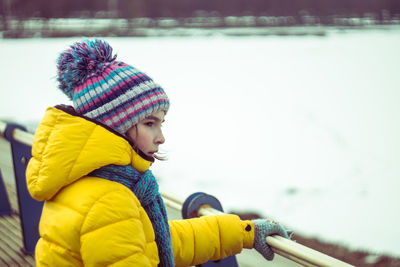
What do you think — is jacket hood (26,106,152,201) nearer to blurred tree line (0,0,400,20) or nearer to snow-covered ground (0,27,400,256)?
snow-covered ground (0,27,400,256)

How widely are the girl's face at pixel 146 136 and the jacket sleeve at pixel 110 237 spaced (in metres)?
0.16

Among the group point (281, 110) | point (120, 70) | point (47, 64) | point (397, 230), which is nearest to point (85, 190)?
point (120, 70)

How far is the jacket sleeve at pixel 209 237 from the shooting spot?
1192 millimetres

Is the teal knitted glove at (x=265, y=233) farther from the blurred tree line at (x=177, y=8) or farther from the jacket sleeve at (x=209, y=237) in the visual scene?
the blurred tree line at (x=177, y=8)

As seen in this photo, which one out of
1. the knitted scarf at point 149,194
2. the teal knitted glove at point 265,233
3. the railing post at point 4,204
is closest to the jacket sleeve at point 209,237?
the teal knitted glove at point 265,233

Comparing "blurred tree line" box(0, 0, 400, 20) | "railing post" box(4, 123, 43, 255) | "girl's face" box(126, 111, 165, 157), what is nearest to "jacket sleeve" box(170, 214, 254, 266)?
"girl's face" box(126, 111, 165, 157)

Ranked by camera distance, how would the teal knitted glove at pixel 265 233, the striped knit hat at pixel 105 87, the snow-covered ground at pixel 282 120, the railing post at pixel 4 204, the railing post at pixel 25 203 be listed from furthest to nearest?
the snow-covered ground at pixel 282 120 → the railing post at pixel 4 204 → the railing post at pixel 25 203 → the teal knitted glove at pixel 265 233 → the striped knit hat at pixel 105 87

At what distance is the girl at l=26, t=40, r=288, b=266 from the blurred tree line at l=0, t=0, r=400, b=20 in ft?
78.7

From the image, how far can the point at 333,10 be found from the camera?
24688 millimetres

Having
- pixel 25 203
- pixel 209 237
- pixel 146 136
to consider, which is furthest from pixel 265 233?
pixel 25 203

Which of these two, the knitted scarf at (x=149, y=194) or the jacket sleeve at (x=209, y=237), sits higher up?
the knitted scarf at (x=149, y=194)

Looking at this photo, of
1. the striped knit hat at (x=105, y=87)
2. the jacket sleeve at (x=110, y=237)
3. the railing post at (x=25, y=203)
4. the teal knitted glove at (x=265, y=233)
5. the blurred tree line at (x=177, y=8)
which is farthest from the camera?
the blurred tree line at (x=177, y=8)

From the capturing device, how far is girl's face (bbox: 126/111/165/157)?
3.40 ft

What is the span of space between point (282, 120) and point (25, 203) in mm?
8215
